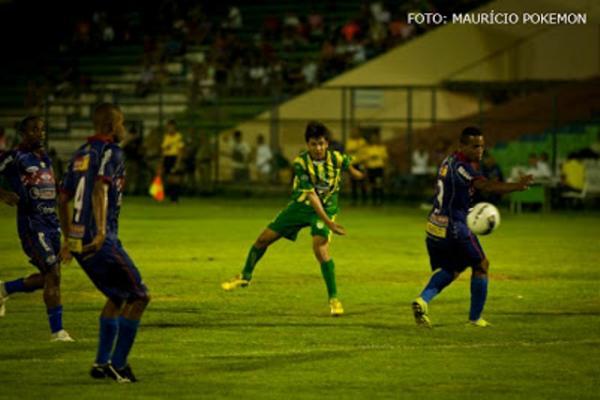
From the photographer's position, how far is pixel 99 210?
10.2 meters

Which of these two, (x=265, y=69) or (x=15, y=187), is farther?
(x=265, y=69)

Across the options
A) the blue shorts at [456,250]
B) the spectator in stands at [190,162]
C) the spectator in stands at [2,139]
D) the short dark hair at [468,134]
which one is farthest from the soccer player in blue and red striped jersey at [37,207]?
the spectator in stands at [2,139]

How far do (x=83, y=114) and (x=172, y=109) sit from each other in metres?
2.60

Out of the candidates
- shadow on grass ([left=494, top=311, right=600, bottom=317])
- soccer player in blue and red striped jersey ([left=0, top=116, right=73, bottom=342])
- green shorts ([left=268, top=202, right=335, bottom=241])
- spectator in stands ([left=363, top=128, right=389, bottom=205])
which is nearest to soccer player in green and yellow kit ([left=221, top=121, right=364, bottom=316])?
green shorts ([left=268, top=202, right=335, bottom=241])

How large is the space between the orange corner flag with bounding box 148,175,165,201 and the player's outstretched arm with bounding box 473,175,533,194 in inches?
792

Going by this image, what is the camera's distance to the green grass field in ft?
34.7

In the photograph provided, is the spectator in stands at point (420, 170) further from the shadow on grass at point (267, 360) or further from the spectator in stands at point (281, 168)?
the shadow on grass at point (267, 360)

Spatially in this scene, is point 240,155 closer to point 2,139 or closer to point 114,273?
point 2,139

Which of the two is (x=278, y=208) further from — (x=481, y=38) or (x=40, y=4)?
(x=40, y=4)

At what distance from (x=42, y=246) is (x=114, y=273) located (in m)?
2.57

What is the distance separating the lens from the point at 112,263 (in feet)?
33.5

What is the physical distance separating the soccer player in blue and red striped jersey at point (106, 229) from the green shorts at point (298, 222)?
4.69 meters

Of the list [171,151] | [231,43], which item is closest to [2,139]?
[171,151]

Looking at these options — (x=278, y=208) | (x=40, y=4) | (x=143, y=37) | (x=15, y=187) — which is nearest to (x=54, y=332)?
(x=15, y=187)
